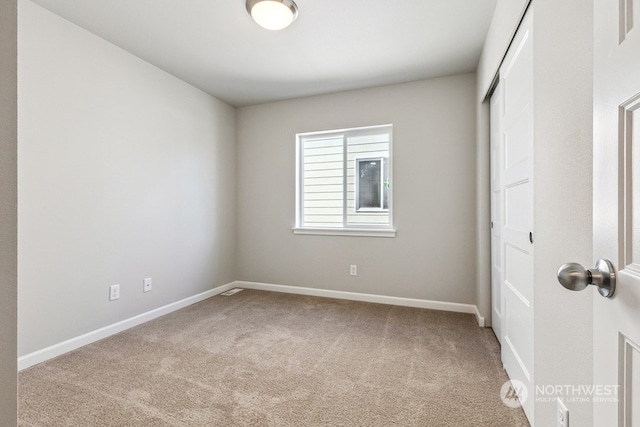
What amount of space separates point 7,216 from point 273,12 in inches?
78.2

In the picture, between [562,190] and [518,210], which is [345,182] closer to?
[518,210]

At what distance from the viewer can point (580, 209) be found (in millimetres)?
936

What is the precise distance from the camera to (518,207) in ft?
5.77

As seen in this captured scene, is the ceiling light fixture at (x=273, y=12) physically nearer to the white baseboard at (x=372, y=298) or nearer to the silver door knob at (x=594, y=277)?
the silver door knob at (x=594, y=277)

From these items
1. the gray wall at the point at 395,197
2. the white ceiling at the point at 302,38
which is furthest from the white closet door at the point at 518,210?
the gray wall at the point at 395,197

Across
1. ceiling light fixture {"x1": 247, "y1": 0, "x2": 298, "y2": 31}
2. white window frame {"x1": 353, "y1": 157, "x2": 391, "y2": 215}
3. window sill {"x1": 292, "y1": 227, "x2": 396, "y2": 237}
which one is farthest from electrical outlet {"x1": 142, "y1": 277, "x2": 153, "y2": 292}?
ceiling light fixture {"x1": 247, "y1": 0, "x2": 298, "y2": 31}

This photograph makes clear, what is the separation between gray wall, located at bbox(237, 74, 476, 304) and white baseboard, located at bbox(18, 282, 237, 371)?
Result: 1.02m

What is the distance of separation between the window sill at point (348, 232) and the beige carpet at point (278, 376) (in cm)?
97

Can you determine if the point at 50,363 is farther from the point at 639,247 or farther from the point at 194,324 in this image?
the point at 639,247

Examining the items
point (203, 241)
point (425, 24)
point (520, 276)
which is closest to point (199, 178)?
point (203, 241)

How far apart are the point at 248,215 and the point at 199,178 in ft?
2.79

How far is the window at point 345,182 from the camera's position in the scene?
142 inches

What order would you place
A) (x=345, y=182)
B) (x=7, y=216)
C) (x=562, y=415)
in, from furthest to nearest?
(x=345, y=182) < (x=562, y=415) < (x=7, y=216)

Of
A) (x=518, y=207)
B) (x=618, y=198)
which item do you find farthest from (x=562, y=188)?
(x=518, y=207)
